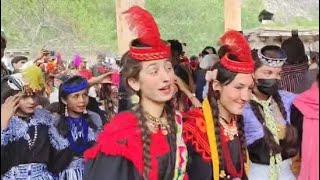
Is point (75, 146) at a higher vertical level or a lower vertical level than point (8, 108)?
lower

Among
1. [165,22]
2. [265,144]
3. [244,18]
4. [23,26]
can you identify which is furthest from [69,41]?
[265,144]

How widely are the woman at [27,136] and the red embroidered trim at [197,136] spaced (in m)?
1.40

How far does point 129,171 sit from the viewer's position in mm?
2896

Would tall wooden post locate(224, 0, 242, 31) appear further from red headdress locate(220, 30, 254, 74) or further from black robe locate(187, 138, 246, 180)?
black robe locate(187, 138, 246, 180)

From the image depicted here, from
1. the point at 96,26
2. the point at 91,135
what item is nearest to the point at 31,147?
the point at 91,135

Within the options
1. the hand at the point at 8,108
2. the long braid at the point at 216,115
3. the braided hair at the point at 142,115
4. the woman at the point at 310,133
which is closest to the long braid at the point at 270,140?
the long braid at the point at 216,115

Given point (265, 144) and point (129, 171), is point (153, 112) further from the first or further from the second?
point (265, 144)

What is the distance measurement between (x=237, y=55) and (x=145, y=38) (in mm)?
530

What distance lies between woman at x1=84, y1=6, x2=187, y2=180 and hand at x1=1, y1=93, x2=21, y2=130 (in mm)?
1020

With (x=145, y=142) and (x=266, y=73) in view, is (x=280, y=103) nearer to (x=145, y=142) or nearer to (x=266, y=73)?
(x=266, y=73)

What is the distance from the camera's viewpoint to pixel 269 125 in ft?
11.1

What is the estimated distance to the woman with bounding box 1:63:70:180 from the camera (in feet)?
13.6

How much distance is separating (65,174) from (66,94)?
1.98ft

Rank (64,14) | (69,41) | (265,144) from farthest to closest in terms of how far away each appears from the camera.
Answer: (69,41) → (64,14) → (265,144)
